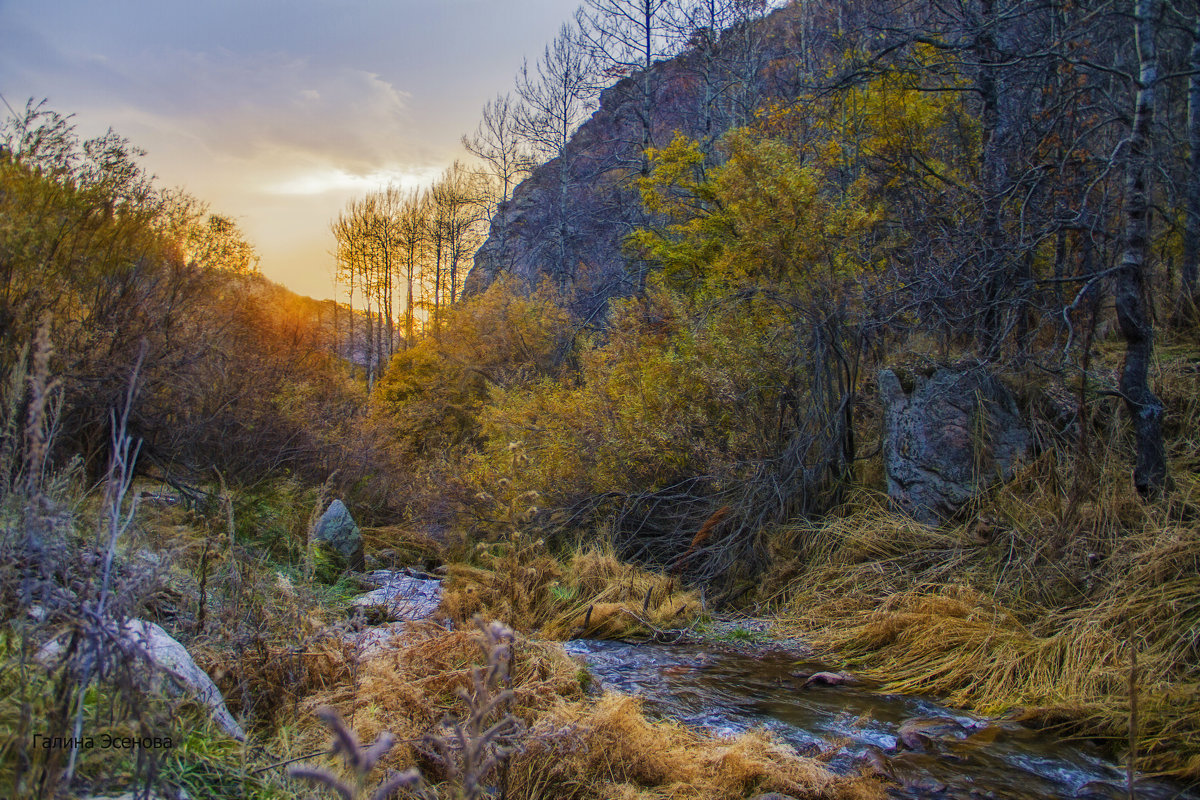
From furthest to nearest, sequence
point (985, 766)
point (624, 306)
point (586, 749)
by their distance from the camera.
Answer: point (624, 306) < point (985, 766) < point (586, 749)

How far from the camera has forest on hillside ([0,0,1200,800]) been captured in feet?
8.20

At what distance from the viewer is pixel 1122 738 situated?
3.49 metres

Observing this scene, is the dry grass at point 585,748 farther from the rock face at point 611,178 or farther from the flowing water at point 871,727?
the rock face at point 611,178

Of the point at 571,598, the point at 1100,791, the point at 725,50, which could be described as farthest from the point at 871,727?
the point at 725,50

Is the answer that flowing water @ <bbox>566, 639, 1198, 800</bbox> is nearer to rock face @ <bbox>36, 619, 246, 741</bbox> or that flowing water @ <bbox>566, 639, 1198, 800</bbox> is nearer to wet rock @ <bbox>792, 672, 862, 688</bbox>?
wet rock @ <bbox>792, 672, 862, 688</bbox>

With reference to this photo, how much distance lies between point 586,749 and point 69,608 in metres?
1.90

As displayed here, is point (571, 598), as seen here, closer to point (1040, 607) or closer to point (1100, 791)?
point (1040, 607)

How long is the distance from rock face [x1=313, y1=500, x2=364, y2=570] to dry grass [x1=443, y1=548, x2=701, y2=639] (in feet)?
6.77

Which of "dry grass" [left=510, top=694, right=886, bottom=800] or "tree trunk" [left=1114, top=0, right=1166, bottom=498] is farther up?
"tree trunk" [left=1114, top=0, right=1166, bottom=498]

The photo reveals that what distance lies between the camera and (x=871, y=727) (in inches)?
152

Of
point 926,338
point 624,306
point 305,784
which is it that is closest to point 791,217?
point 926,338

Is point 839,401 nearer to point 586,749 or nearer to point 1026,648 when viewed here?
point 1026,648

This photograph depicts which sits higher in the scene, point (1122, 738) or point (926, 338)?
point (926, 338)

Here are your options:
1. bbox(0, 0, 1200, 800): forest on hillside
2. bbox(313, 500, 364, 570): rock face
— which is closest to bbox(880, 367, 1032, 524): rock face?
bbox(0, 0, 1200, 800): forest on hillside
